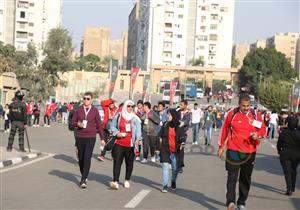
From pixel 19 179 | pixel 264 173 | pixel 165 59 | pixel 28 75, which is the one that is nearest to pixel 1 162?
pixel 19 179

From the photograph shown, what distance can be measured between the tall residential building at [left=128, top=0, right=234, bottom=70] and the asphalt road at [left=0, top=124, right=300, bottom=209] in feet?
339

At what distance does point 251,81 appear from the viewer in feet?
364

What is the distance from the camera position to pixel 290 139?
11.9 meters

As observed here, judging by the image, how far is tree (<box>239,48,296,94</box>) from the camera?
11019 centimetres

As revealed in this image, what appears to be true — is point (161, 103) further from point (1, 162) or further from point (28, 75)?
point (28, 75)

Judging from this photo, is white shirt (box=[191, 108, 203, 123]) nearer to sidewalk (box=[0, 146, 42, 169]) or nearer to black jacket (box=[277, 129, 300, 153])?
sidewalk (box=[0, 146, 42, 169])

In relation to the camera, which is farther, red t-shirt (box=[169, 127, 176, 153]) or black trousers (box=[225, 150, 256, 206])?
red t-shirt (box=[169, 127, 176, 153])

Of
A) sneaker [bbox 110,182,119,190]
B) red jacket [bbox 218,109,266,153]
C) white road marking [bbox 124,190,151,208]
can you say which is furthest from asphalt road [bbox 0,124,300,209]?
red jacket [bbox 218,109,266,153]

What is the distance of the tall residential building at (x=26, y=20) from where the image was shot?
106 m

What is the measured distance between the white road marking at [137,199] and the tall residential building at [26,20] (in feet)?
316

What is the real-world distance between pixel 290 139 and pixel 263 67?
10014 centimetres

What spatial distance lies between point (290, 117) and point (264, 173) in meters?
3.68

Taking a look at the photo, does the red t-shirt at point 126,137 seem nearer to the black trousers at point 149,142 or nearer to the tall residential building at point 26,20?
the black trousers at point 149,142

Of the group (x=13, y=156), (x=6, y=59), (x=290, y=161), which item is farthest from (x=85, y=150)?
(x=6, y=59)
